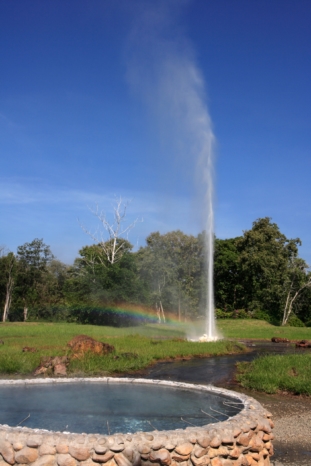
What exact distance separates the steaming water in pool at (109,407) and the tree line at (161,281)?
96.3 ft

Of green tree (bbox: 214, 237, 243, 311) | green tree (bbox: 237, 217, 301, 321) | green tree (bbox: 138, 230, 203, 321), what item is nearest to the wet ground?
green tree (bbox: 138, 230, 203, 321)

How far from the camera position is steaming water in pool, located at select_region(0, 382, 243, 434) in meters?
6.61

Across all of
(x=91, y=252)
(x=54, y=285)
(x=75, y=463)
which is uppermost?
(x=91, y=252)

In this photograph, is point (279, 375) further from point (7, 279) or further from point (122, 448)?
point (7, 279)

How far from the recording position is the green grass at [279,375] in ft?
39.1

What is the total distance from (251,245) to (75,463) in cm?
4947

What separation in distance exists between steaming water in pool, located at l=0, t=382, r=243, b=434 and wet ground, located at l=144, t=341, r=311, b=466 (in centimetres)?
120

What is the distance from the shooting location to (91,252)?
55250 mm

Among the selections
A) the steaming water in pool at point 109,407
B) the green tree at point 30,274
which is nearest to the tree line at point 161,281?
the green tree at point 30,274

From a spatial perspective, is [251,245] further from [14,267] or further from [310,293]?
[14,267]

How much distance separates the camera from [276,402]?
10.9m

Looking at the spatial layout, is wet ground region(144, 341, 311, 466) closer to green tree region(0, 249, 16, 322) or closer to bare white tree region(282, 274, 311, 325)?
bare white tree region(282, 274, 311, 325)

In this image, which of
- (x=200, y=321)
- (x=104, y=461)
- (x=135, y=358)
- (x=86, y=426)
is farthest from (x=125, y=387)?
(x=200, y=321)

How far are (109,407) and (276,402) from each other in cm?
518
